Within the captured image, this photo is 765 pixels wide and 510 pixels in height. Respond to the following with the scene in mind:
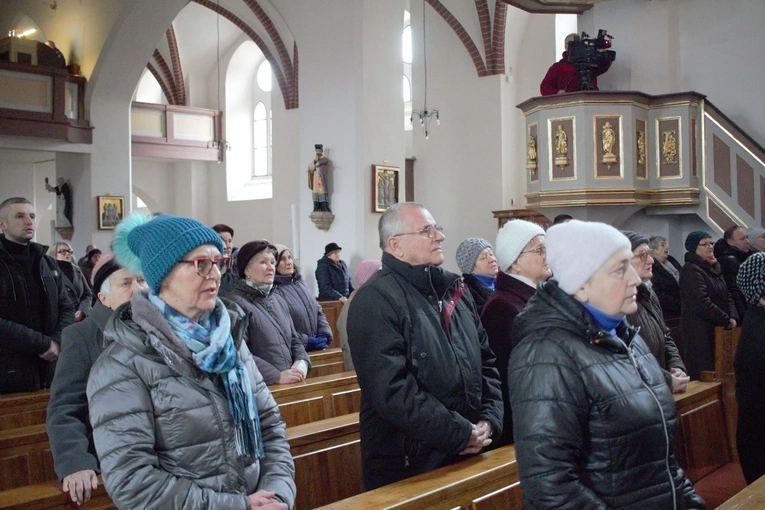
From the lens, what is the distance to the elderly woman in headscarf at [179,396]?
1.91 meters

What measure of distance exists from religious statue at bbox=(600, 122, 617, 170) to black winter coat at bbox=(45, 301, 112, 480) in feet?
21.2

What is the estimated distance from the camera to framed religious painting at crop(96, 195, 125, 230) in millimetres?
12484

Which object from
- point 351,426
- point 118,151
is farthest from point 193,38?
point 351,426

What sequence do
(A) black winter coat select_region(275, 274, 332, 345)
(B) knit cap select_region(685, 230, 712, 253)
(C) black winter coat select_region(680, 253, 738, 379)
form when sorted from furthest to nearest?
(B) knit cap select_region(685, 230, 712, 253)
(C) black winter coat select_region(680, 253, 738, 379)
(A) black winter coat select_region(275, 274, 332, 345)

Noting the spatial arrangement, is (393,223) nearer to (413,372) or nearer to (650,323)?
(413,372)

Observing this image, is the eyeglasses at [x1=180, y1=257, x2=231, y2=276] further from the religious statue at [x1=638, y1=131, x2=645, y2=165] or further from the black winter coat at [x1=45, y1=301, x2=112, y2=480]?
the religious statue at [x1=638, y1=131, x2=645, y2=165]

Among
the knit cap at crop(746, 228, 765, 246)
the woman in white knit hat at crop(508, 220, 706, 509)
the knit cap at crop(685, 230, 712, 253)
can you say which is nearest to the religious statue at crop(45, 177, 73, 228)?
the knit cap at crop(685, 230, 712, 253)

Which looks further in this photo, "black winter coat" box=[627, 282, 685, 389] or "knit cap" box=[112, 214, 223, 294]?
"black winter coat" box=[627, 282, 685, 389]

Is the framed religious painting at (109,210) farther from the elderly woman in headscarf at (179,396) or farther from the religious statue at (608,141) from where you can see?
the elderly woman in headscarf at (179,396)

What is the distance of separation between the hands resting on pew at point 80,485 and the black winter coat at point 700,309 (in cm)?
492

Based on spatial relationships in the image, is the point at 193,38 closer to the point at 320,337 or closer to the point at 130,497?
the point at 320,337

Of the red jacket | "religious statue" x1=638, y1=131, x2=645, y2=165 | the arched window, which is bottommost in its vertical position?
"religious statue" x1=638, y1=131, x2=645, y2=165

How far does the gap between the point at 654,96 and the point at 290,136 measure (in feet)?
32.3

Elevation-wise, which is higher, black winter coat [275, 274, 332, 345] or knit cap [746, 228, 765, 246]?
knit cap [746, 228, 765, 246]
